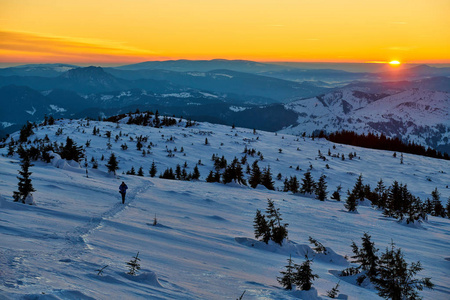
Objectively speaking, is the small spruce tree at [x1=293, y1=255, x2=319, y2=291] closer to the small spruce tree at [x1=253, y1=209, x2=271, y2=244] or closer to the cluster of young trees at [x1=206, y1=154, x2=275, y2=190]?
the small spruce tree at [x1=253, y1=209, x2=271, y2=244]

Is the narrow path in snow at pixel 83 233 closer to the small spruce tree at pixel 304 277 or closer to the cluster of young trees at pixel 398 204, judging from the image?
the small spruce tree at pixel 304 277

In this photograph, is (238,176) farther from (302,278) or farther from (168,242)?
(302,278)

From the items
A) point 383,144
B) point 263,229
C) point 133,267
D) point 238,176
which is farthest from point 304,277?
point 383,144

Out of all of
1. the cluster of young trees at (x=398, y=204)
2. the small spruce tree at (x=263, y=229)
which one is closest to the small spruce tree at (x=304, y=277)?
the small spruce tree at (x=263, y=229)

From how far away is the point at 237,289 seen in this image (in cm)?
799

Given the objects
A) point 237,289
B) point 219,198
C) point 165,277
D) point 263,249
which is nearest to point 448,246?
point 263,249

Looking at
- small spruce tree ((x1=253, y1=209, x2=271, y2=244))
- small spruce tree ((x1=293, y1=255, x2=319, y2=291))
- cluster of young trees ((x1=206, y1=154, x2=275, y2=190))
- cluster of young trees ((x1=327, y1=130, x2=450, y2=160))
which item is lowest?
cluster of young trees ((x1=206, y1=154, x2=275, y2=190))

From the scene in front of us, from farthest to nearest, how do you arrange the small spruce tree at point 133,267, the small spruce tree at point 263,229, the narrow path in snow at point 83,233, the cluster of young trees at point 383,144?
the cluster of young trees at point 383,144 → the small spruce tree at point 263,229 → the narrow path in snow at point 83,233 → the small spruce tree at point 133,267

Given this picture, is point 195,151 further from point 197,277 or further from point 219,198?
point 197,277

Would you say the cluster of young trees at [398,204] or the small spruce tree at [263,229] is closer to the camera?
the small spruce tree at [263,229]

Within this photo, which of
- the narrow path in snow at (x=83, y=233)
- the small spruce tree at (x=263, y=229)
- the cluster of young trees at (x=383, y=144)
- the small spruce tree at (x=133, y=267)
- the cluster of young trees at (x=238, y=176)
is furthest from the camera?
the cluster of young trees at (x=383, y=144)

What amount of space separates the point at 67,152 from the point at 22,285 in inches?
1071

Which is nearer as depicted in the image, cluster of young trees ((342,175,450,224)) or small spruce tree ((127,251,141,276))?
small spruce tree ((127,251,141,276))

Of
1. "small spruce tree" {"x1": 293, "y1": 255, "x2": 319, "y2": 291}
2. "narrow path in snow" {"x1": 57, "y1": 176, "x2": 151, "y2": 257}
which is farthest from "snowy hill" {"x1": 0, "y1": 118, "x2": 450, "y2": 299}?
"small spruce tree" {"x1": 293, "y1": 255, "x2": 319, "y2": 291}
